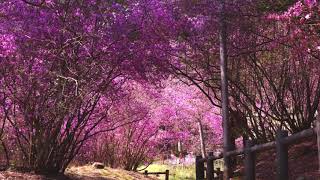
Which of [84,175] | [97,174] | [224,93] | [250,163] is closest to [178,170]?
[97,174]

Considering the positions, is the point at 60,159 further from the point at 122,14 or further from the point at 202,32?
the point at 202,32

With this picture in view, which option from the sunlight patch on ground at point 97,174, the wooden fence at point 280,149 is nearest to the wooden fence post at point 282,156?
the wooden fence at point 280,149

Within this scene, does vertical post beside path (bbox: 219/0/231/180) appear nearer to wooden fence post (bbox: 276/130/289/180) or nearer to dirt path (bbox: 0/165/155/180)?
wooden fence post (bbox: 276/130/289/180)

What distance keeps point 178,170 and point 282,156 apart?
16.1 meters

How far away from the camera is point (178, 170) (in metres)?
21.0

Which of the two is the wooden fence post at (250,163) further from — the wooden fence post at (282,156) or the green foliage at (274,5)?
the green foliage at (274,5)

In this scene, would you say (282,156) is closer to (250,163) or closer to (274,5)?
(250,163)

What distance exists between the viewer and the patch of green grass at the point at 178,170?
1889cm

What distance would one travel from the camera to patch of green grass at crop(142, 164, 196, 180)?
62.0ft

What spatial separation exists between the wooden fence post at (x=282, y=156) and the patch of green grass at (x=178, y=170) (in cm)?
1246

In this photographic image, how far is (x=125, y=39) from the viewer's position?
8.70 meters

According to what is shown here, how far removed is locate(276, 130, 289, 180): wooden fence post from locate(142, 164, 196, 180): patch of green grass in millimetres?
12458

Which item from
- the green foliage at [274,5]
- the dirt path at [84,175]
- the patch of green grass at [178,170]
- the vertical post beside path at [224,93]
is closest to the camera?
the green foliage at [274,5]

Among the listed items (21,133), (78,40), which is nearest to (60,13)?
(78,40)
